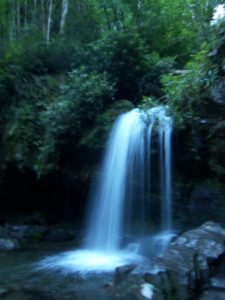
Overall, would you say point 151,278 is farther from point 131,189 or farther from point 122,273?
point 131,189

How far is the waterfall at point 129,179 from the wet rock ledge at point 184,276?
214 cm

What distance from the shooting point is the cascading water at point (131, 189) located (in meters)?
7.72

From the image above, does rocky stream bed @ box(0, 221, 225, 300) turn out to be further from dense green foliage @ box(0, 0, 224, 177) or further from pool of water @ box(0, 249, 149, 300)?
dense green foliage @ box(0, 0, 224, 177)

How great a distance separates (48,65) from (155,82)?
3.76 m

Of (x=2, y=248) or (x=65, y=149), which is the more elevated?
(x=65, y=149)

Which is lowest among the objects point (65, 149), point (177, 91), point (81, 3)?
point (65, 149)

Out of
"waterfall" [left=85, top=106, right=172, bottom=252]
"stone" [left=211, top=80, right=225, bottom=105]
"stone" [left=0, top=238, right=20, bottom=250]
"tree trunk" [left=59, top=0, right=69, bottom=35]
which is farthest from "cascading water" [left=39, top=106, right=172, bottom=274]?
"tree trunk" [left=59, top=0, right=69, bottom=35]

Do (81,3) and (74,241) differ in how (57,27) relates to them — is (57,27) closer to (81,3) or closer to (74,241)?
(81,3)

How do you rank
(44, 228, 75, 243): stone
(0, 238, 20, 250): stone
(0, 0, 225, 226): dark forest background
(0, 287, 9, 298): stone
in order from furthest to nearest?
1. (44, 228, 75, 243): stone
2. (0, 238, 20, 250): stone
3. (0, 0, 225, 226): dark forest background
4. (0, 287, 9, 298): stone

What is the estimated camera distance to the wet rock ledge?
4.74m

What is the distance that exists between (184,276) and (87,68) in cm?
648

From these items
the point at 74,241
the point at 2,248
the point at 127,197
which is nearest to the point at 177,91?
the point at 127,197

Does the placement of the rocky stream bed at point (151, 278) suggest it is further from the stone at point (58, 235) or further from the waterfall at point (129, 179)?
the stone at point (58, 235)

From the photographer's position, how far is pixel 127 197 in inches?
335
